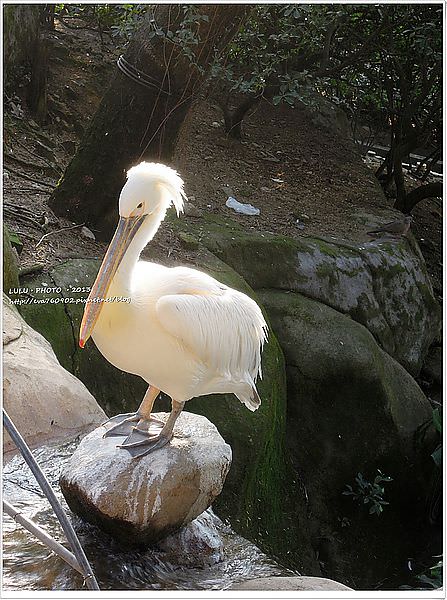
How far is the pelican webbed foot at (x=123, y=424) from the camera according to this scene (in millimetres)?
2518

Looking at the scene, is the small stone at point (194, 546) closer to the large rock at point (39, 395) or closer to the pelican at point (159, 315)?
the pelican at point (159, 315)

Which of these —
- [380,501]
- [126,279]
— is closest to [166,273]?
[126,279]

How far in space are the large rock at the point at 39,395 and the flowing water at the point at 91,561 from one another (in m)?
0.10

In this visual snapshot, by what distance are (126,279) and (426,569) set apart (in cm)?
264

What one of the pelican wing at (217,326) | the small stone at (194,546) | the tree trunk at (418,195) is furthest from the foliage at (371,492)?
the tree trunk at (418,195)

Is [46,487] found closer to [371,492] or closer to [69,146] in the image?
[371,492]

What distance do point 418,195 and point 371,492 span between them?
2.87 metres

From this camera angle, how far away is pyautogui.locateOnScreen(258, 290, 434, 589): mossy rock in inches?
167

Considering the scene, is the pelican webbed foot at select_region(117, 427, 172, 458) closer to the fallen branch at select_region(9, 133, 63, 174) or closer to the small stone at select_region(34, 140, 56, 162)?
the fallen branch at select_region(9, 133, 63, 174)

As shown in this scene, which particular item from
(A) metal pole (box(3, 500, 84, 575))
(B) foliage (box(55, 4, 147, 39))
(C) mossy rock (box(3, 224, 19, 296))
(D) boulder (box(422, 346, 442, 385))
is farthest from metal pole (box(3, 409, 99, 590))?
(D) boulder (box(422, 346, 442, 385))

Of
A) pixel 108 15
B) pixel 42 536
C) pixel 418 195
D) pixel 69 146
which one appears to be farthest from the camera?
pixel 418 195

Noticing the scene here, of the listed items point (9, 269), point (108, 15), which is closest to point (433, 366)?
point (108, 15)

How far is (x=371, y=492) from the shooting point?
4.20 meters

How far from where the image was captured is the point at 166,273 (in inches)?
91.0
